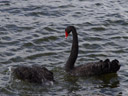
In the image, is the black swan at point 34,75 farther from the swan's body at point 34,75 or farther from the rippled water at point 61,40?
the rippled water at point 61,40

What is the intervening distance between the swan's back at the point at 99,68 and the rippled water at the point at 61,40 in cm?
13

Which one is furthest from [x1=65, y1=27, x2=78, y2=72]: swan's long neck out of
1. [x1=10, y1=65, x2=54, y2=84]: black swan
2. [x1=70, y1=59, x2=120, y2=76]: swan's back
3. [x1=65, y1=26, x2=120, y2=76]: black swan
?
[x1=10, y1=65, x2=54, y2=84]: black swan

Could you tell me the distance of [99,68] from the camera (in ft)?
25.3

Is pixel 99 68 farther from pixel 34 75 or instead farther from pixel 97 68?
pixel 34 75

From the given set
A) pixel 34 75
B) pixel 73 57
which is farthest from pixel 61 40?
pixel 34 75

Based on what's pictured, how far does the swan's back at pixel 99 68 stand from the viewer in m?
7.68

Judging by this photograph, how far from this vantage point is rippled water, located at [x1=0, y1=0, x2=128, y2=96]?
724 cm

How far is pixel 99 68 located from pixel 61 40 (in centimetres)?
208

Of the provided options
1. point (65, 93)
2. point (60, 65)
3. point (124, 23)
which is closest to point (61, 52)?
point (60, 65)

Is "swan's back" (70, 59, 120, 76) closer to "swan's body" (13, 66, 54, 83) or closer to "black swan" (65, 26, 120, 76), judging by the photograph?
"black swan" (65, 26, 120, 76)

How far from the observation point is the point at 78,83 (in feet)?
24.6

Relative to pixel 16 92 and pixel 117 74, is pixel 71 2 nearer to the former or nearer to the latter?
pixel 117 74

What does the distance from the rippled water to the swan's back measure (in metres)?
0.13

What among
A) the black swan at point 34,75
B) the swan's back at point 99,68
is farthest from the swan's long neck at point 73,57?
the black swan at point 34,75
